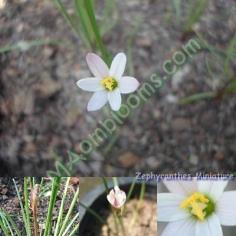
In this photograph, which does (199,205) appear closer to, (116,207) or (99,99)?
(116,207)

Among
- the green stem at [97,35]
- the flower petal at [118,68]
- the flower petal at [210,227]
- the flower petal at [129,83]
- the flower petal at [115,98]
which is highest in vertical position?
the green stem at [97,35]

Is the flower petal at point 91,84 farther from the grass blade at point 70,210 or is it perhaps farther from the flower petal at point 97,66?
the grass blade at point 70,210

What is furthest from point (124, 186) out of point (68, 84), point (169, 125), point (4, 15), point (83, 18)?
point (4, 15)

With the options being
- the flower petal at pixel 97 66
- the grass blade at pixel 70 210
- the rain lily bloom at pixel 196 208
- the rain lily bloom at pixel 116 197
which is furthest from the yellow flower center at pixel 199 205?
the flower petal at pixel 97 66

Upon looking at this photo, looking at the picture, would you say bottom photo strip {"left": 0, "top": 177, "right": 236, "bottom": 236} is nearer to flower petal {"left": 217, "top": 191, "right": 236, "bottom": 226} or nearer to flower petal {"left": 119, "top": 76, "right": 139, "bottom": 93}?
flower petal {"left": 217, "top": 191, "right": 236, "bottom": 226}

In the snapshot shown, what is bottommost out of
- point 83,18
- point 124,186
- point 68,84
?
point 124,186

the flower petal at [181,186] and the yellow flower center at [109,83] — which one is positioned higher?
the yellow flower center at [109,83]

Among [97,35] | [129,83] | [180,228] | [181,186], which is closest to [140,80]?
[129,83]

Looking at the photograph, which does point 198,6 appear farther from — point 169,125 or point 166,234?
point 166,234
